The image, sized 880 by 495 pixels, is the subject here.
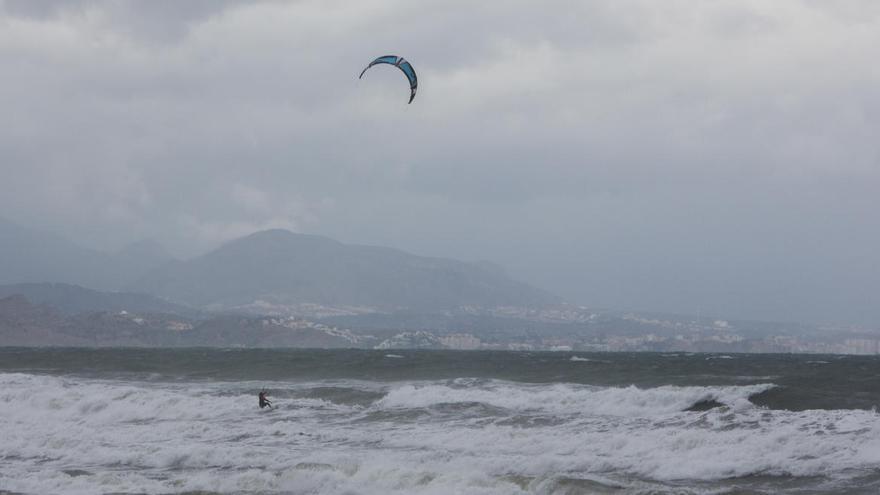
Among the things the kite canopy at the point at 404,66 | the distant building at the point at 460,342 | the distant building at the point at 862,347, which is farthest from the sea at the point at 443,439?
the distant building at the point at 862,347

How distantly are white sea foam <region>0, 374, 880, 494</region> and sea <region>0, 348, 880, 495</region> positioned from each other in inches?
2.6

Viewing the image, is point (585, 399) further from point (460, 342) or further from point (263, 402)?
point (460, 342)

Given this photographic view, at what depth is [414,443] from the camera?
96.1 ft

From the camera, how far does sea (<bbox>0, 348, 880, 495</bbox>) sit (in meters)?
22.8

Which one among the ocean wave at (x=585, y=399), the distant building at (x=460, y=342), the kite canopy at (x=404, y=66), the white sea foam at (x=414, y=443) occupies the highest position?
the kite canopy at (x=404, y=66)

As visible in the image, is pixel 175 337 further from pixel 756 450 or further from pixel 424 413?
pixel 756 450

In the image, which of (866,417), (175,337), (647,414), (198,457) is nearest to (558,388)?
(647,414)

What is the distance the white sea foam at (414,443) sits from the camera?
23203 millimetres

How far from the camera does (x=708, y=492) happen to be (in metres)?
21.1

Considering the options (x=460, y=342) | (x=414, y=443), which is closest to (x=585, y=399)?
(x=414, y=443)

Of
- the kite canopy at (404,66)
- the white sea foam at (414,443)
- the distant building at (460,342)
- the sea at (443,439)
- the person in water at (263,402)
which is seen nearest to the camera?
the sea at (443,439)

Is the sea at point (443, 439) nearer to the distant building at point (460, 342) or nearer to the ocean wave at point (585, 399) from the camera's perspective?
the ocean wave at point (585, 399)

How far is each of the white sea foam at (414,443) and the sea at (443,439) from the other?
7cm

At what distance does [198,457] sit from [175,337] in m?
151
